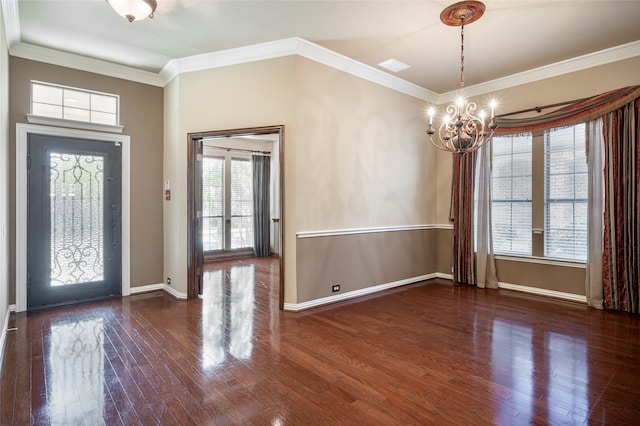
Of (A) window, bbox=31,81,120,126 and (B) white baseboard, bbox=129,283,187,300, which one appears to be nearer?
(A) window, bbox=31,81,120,126

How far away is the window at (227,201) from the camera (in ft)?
25.8

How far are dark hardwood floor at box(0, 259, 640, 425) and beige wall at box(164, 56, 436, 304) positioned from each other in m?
0.75

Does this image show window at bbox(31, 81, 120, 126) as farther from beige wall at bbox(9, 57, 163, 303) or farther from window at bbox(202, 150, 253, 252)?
window at bbox(202, 150, 253, 252)

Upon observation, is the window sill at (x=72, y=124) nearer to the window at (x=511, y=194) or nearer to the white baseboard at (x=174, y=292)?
the white baseboard at (x=174, y=292)

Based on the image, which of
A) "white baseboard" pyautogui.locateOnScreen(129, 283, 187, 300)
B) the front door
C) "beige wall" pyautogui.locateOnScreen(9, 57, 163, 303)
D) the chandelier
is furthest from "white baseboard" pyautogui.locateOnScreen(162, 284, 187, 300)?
the chandelier

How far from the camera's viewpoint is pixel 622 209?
13.3 feet

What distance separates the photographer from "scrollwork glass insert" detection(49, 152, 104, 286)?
4.30 m

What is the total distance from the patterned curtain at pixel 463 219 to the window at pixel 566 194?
38.6 inches

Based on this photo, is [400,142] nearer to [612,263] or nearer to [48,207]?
[612,263]

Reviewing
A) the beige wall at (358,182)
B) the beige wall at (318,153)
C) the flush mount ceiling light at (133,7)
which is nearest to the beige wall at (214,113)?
the beige wall at (318,153)

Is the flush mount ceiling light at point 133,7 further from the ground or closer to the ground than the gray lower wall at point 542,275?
further from the ground

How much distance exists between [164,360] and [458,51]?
4.53 metres

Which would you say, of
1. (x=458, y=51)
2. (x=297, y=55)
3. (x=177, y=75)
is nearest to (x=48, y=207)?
(x=177, y=75)

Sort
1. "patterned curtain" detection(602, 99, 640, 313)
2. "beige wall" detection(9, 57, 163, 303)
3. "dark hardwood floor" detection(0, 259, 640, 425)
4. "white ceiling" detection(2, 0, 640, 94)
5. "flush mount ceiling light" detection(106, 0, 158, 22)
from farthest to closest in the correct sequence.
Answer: "beige wall" detection(9, 57, 163, 303) < "patterned curtain" detection(602, 99, 640, 313) < "white ceiling" detection(2, 0, 640, 94) < "flush mount ceiling light" detection(106, 0, 158, 22) < "dark hardwood floor" detection(0, 259, 640, 425)
